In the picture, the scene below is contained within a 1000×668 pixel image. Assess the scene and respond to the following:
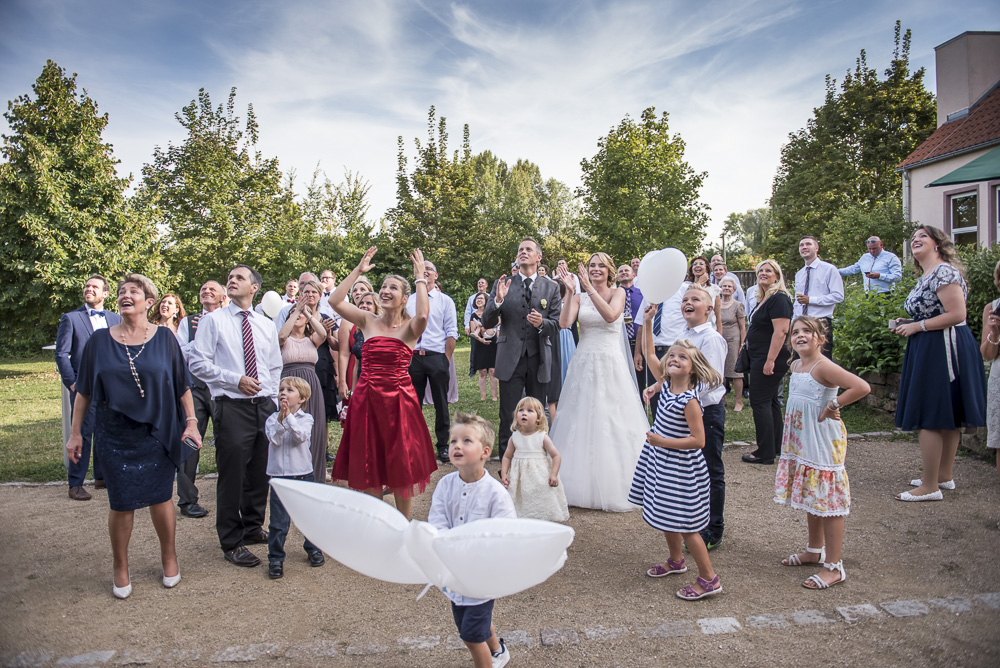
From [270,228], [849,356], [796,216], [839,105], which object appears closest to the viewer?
[849,356]

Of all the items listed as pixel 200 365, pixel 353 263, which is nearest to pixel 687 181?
pixel 353 263

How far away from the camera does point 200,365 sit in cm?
425

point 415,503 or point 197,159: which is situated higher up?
point 197,159

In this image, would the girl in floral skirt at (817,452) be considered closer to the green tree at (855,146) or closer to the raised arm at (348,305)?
the raised arm at (348,305)

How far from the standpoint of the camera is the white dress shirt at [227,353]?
428cm

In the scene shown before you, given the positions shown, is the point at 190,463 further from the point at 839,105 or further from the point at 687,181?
the point at 839,105

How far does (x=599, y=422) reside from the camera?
534 centimetres

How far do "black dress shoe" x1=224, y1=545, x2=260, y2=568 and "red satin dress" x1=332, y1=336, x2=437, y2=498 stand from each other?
31.7 inches

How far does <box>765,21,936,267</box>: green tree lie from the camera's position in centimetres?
2694

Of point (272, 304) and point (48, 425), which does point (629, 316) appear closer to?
point (272, 304)

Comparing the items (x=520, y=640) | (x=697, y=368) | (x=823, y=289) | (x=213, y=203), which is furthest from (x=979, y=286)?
(x=213, y=203)

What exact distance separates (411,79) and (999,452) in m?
5.29

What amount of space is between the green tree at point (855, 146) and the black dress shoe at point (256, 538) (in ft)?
92.9

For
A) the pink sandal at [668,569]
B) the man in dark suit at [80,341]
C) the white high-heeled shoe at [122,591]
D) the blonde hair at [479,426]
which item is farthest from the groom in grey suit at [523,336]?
the man in dark suit at [80,341]
